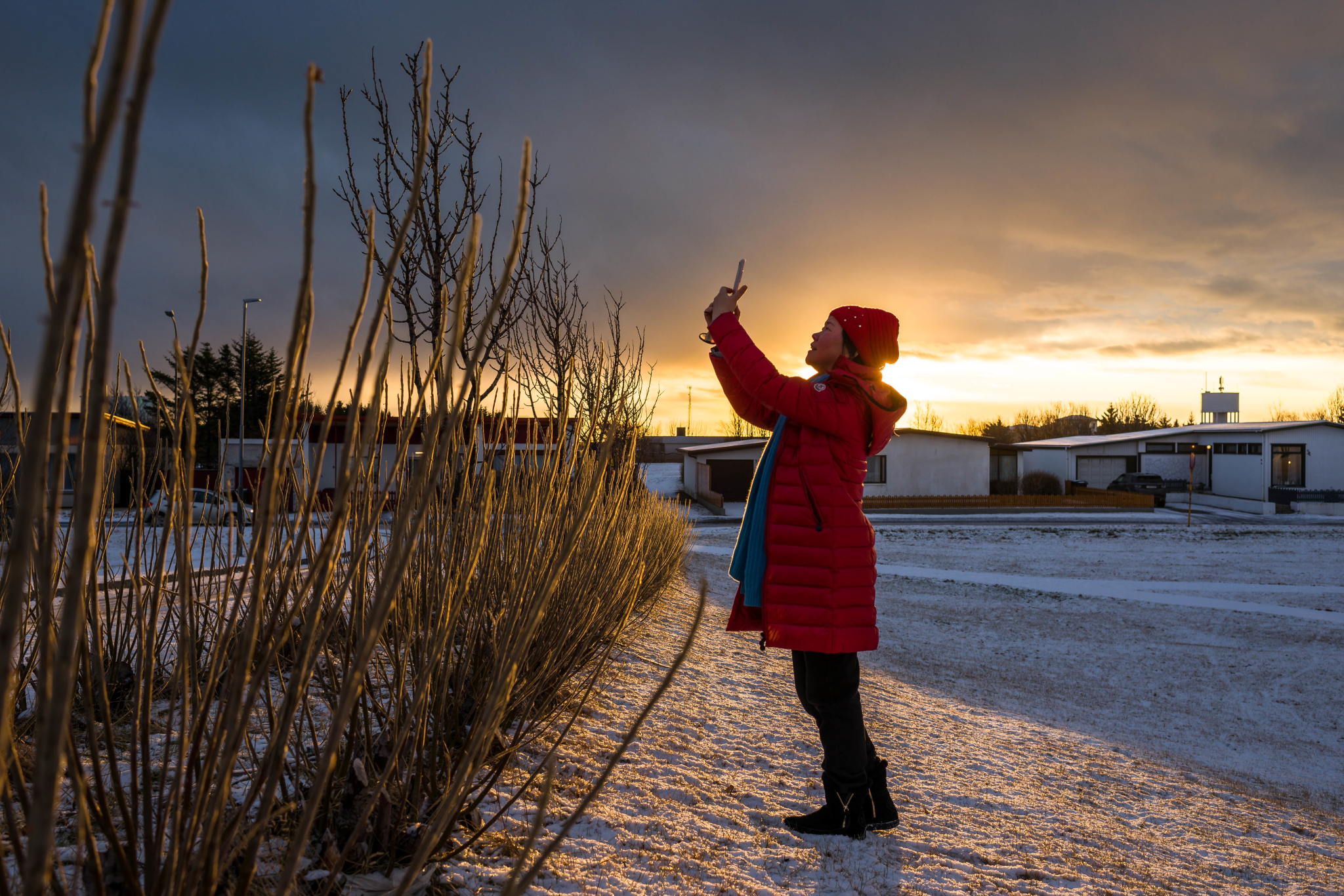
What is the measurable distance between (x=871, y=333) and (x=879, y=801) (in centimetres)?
151

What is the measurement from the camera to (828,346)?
2.33 metres

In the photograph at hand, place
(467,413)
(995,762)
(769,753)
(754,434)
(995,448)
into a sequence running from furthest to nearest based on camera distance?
(754,434) → (995,448) → (995,762) → (769,753) → (467,413)

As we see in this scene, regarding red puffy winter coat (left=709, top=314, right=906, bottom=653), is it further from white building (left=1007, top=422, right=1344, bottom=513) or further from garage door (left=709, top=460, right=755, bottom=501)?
white building (left=1007, top=422, right=1344, bottom=513)

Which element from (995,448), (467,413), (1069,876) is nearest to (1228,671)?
(1069,876)

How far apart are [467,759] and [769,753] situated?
2.41 m

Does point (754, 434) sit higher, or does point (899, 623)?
point (754, 434)

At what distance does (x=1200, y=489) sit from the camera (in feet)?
100

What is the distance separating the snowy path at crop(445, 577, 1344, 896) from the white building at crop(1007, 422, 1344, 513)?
26.4 meters

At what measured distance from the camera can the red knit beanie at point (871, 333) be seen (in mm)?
2338

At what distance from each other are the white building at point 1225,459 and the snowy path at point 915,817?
86.7ft

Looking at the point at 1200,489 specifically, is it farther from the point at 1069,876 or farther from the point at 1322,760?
the point at 1069,876

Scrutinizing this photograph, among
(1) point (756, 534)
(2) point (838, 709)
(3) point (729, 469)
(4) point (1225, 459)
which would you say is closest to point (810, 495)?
(1) point (756, 534)

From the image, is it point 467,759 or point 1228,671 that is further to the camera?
point 1228,671

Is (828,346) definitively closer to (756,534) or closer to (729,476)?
(756,534)
